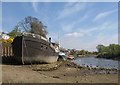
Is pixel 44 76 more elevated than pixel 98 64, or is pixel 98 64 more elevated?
pixel 44 76

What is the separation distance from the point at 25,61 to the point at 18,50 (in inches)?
66.5

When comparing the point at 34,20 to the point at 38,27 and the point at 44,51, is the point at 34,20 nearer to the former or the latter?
the point at 38,27

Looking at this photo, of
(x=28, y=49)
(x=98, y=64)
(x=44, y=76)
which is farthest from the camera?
(x=98, y=64)

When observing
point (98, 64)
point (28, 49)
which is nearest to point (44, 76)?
point (28, 49)

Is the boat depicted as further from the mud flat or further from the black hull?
the mud flat

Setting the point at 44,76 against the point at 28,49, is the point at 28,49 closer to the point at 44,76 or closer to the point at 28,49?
the point at 28,49

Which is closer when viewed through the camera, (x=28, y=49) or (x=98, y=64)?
(x=28, y=49)

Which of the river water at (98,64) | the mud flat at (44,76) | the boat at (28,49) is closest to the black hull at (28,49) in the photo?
the boat at (28,49)

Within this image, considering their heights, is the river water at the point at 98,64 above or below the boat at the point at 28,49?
below

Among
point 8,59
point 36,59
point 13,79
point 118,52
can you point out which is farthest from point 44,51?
point 118,52

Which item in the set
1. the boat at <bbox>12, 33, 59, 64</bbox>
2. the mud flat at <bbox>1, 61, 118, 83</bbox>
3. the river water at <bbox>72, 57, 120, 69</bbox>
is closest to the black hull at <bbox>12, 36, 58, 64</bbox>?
the boat at <bbox>12, 33, 59, 64</bbox>

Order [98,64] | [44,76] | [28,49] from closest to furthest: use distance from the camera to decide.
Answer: [44,76] → [28,49] → [98,64]

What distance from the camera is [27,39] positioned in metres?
26.2

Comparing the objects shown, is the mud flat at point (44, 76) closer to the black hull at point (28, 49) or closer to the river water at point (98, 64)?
the black hull at point (28, 49)
